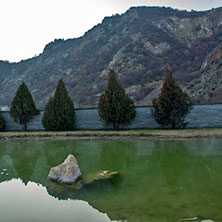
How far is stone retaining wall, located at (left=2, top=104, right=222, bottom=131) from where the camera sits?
19.1 metres

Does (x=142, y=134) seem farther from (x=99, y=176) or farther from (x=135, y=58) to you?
(x=135, y=58)

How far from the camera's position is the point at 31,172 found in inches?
348

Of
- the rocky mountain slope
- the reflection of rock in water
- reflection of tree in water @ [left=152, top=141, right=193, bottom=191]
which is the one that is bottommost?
reflection of tree in water @ [left=152, top=141, right=193, bottom=191]

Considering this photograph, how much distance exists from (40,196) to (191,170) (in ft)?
16.0

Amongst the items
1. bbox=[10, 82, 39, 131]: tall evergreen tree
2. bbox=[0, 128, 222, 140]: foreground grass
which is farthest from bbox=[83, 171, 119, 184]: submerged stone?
bbox=[10, 82, 39, 131]: tall evergreen tree

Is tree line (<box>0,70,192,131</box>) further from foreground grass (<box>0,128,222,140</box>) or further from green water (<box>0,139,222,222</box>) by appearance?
green water (<box>0,139,222,222</box>)

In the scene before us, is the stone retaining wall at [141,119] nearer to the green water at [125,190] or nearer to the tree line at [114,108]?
the tree line at [114,108]

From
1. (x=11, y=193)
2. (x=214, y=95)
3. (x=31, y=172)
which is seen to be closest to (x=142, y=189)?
(x=11, y=193)

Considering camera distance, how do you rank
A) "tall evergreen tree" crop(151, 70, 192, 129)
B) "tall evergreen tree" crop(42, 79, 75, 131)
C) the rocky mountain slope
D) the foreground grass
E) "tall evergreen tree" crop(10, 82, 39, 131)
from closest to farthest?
the foreground grass < "tall evergreen tree" crop(151, 70, 192, 129) < "tall evergreen tree" crop(42, 79, 75, 131) < "tall evergreen tree" crop(10, 82, 39, 131) < the rocky mountain slope

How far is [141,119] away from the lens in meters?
20.7

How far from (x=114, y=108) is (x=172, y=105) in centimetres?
457

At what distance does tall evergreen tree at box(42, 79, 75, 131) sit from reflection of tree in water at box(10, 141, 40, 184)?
22.1 ft

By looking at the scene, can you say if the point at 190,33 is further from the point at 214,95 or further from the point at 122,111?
the point at 122,111

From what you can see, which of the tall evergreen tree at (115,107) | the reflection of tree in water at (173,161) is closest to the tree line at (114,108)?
the tall evergreen tree at (115,107)
